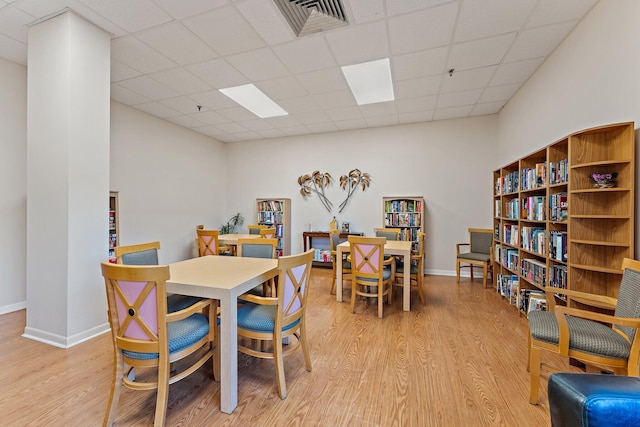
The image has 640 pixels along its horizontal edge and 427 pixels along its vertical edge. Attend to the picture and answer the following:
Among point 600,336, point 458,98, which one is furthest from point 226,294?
point 458,98

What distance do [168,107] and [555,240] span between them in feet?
17.9

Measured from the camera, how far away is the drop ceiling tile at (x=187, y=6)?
224 cm

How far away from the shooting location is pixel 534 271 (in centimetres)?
292

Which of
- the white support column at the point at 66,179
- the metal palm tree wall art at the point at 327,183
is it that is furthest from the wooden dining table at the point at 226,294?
the metal palm tree wall art at the point at 327,183

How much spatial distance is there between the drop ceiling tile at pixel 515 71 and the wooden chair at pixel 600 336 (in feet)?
8.21

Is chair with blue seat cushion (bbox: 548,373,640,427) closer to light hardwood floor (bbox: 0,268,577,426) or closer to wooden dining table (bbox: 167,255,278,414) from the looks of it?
light hardwood floor (bbox: 0,268,577,426)

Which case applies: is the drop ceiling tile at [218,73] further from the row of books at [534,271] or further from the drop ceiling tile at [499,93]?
the row of books at [534,271]

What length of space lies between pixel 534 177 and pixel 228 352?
3.41 m

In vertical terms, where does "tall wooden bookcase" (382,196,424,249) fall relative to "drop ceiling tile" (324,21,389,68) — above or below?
below

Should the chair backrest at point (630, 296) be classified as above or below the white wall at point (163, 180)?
below

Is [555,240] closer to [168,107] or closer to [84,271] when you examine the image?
[84,271]

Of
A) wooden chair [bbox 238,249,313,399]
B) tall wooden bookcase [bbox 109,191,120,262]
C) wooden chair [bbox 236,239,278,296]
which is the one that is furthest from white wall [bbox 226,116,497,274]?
wooden chair [bbox 238,249,313,399]

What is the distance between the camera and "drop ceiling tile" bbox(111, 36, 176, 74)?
2775 mm

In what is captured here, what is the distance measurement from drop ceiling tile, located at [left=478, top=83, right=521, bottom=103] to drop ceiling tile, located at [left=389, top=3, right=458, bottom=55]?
5.19 ft
